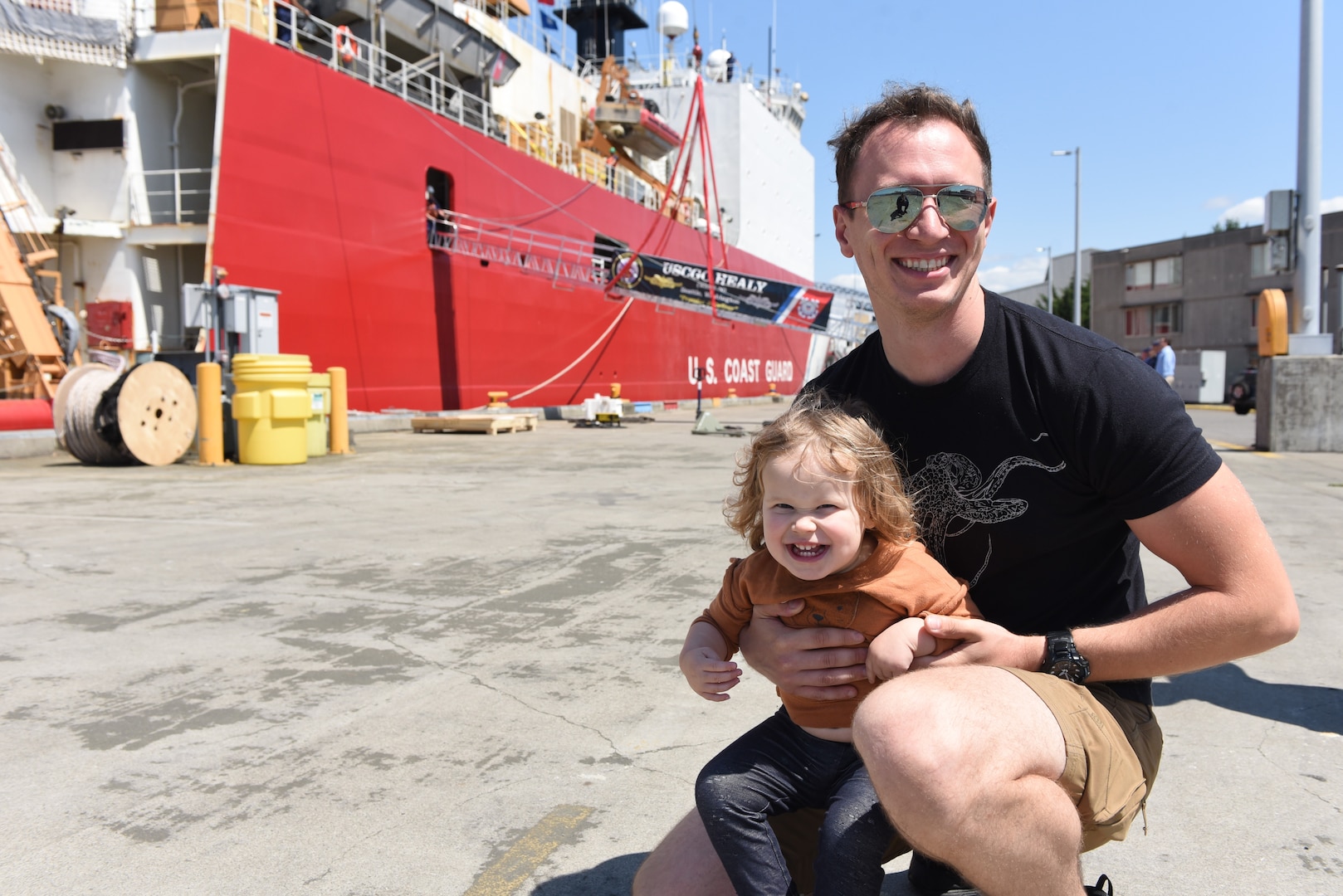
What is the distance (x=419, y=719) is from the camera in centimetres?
302

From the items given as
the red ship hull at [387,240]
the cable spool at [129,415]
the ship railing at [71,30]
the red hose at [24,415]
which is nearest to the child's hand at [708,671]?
the cable spool at [129,415]

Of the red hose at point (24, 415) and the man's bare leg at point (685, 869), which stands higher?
the red hose at point (24, 415)

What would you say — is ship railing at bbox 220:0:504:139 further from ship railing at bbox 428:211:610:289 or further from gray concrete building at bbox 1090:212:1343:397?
gray concrete building at bbox 1090:212:1343:397

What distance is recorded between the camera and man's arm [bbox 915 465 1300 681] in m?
1.59

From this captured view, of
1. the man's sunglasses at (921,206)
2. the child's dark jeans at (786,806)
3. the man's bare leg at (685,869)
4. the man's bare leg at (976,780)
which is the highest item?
the man's sunglasses at (921,206)

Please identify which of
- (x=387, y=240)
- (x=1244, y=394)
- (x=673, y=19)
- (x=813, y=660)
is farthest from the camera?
(x=673, y=19)

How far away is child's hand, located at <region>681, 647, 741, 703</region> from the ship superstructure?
1111 cm

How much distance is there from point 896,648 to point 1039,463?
0.45 meters

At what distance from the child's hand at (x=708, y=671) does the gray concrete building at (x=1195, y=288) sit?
43.7m

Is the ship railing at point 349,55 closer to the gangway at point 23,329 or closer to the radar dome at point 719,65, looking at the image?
the gangway at point 23,329

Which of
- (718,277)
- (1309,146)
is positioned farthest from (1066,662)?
(718,277)

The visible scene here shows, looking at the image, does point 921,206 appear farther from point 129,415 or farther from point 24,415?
point 24,415

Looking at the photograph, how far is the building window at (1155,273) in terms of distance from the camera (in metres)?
45.4

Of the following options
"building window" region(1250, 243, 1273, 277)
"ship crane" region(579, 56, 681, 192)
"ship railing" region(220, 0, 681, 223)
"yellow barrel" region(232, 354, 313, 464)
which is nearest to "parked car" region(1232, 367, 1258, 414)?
"ship railing" region(220, 0, 681, 223)
